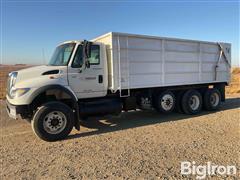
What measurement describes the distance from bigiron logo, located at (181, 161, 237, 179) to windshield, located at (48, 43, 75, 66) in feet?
14.1

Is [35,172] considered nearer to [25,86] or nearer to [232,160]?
[25,86]

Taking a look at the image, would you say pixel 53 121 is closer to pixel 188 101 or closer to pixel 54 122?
pixel 54 122

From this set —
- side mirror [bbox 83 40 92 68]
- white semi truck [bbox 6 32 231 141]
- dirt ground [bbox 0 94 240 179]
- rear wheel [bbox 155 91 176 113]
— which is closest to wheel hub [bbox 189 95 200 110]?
white semi truck [bbox 6 32 231 141]

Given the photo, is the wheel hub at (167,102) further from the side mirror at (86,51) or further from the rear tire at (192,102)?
the side mirror at (86,51)

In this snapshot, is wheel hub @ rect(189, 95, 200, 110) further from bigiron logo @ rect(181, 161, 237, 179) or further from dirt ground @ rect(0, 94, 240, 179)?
bigiron logo @ rect(181, 161, 237, 179)

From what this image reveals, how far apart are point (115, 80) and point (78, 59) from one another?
1350 mm

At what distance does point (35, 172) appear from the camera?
4281 mm

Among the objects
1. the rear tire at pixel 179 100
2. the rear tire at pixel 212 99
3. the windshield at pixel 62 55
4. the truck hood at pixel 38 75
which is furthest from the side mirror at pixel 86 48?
the rear tire at pixel 212 99

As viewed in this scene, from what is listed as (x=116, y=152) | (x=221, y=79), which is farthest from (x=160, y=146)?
(x=221, y=79)

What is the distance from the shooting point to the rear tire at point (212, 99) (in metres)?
9.85

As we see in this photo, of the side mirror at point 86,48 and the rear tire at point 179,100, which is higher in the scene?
the side mirror at point 86,48

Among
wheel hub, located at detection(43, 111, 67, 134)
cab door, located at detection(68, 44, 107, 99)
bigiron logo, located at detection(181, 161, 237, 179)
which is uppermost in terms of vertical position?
cab door, located at detection(68, 44, 107, 99)

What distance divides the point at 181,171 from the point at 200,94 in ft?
20.4

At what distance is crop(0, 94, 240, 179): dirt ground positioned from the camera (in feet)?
14.0
